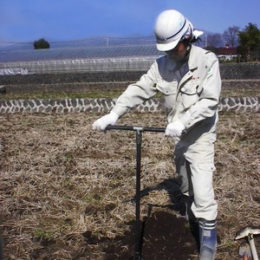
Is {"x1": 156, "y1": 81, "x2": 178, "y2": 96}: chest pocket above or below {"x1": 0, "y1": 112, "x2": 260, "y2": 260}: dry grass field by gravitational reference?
above

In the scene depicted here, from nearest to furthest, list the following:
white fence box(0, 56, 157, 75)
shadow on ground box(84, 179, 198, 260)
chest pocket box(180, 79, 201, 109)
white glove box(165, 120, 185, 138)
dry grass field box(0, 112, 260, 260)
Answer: white glove box(165, 120, 185, 138) < chest pocket box(180, 79, 201, 109) < shadow on ground box(84, 179, 198, 260) < dry grass field box(0, 112, 260, 260) < white fence box(0, 56, 157, 75)

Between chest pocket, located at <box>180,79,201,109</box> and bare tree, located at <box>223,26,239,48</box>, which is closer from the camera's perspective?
chest pocket, located at <box>180,79,201,109</box>

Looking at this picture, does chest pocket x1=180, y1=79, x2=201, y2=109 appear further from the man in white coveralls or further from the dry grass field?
the dry grass field

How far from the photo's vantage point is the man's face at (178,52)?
3.22m

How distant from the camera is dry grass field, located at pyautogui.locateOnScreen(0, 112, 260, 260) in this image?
370 centimetres

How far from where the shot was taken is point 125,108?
11.7 ft

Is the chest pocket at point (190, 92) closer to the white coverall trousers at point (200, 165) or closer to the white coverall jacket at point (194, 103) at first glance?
the white coverall jacket at point (194, 103)

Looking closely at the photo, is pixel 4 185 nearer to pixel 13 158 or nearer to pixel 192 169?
pixel 13 158

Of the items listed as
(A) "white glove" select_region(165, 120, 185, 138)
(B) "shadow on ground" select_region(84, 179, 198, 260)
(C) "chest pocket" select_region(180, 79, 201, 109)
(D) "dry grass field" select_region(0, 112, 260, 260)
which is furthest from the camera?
(D) "dry grass field" select_region(0, 112, 260, 260)

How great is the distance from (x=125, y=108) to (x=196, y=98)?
592 millimetres

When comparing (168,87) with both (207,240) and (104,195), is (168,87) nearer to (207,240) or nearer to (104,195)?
(207,240)

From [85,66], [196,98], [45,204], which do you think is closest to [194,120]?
[196,98]

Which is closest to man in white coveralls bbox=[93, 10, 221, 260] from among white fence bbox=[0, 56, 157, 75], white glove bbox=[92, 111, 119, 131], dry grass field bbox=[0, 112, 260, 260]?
white glove bbox=[92, 111, 119, 131]

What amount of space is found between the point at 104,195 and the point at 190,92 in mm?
1911
